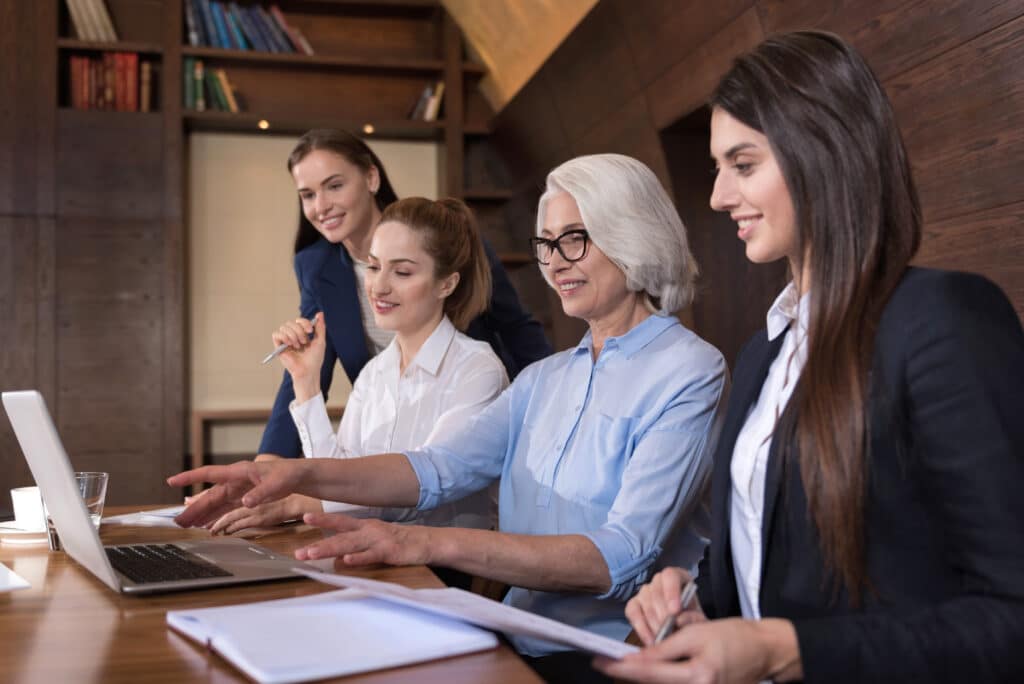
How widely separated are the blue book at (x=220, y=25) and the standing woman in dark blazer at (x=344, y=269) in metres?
2.55

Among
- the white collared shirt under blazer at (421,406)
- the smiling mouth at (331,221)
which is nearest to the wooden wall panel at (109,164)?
the smiling mouth at (331,221)

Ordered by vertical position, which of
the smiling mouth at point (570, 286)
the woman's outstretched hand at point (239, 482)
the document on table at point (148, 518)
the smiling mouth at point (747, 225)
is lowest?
the document on table at point (148, 518)

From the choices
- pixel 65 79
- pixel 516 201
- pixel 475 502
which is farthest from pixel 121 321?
pixel 475 502

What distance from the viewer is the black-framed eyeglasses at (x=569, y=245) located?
171cm

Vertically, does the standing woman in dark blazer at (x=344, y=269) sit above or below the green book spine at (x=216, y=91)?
below

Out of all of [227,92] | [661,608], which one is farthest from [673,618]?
[227,92]

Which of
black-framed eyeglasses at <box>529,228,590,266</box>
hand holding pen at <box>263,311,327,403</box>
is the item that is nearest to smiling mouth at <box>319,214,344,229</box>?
hand holding pen at <box>263,311,327,403</box>

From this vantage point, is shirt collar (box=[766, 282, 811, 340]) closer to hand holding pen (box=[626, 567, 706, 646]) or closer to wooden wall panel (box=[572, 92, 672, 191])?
hand holding pen (box=[626, 567, 706, 646])

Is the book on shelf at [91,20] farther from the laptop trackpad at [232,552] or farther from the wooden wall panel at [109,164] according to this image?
the laptop trackpad at [232,552]

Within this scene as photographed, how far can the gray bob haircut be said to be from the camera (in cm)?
167

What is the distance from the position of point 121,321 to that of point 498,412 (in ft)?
12.2

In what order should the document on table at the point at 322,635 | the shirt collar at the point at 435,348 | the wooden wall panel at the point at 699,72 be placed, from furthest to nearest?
the wooden wall panel at the point at 699,72 → the shirt collar at the point at 435,348 → the document on table at the point at 322,635

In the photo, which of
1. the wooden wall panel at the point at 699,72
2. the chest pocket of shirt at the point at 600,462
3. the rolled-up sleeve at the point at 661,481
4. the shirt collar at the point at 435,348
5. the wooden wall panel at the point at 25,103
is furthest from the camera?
the wooden wall panel at the point at 25,103

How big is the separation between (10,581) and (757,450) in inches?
39.7
